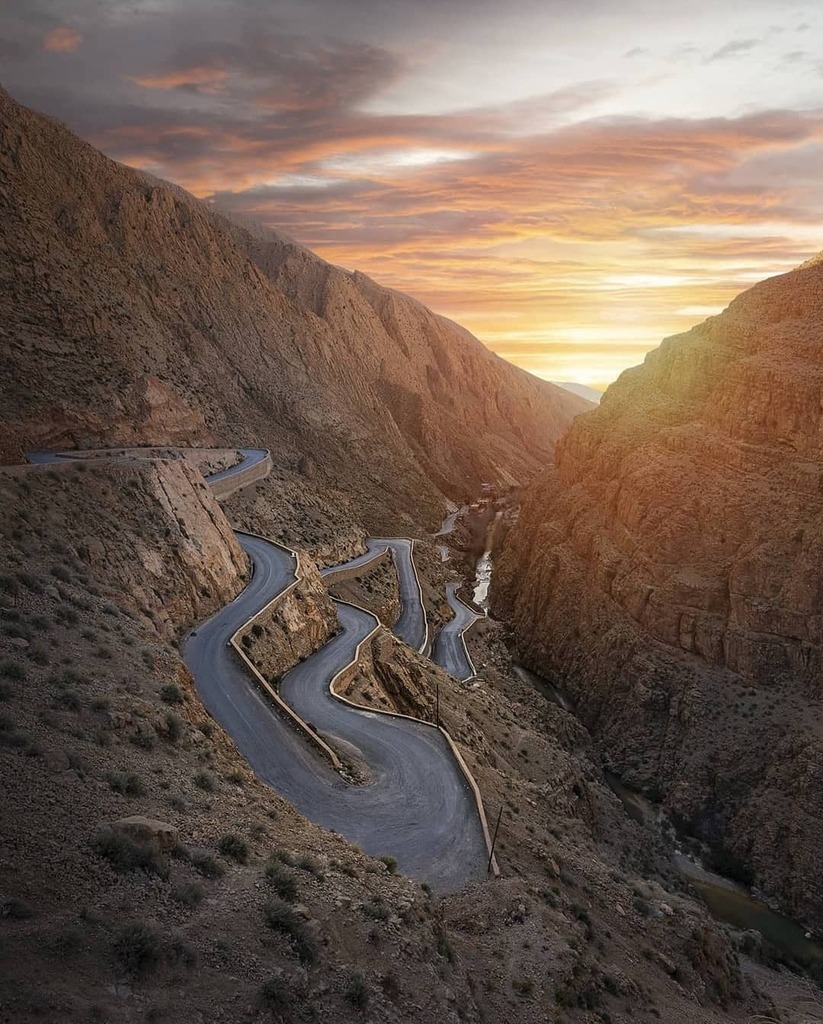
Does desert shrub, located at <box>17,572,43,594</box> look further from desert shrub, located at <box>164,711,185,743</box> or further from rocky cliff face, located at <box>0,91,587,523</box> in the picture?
rocky cliff face, located at <box>0,91,587,523</box>

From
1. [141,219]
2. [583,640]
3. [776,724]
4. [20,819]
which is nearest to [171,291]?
[141,219]

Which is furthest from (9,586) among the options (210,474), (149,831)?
(210,474)

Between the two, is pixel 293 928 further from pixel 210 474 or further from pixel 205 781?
pixel 210 474

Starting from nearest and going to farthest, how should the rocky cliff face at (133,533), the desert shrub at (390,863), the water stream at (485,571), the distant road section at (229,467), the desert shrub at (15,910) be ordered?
the desert shrub at (15,910) → the desert shrub at (390,863) → the rocky cliff face at (133,533) → the distant road section at (229,467) → the water stream at (485,571)

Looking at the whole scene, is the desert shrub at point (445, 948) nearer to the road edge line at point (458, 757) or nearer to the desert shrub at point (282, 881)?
the desert shrub at point (282, 881)

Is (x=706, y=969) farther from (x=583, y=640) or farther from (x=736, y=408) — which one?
(x=736, y=408)

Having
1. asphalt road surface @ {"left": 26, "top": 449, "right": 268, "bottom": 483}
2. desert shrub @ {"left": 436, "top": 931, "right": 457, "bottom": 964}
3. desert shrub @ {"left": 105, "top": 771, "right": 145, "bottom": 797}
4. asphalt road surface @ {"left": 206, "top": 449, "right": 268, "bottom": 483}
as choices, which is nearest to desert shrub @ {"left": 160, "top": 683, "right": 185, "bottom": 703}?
desert shrub @ {"left": 105, "top": 771, "right": 145, "bottom": 797}

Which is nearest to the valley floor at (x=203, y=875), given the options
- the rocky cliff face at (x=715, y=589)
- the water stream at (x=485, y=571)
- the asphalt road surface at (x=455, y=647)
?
the rocky cliff face at (x=715, y=589)
